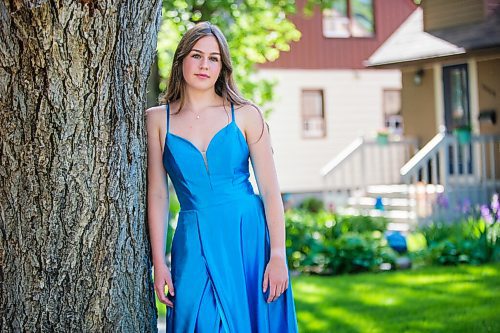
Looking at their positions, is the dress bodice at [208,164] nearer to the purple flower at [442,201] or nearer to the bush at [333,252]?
the bush at [333,252]

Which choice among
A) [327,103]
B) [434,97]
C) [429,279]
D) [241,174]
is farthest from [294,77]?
[241,174]

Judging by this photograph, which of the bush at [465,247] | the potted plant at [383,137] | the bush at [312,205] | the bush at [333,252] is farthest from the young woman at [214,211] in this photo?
the bush at [312,205]

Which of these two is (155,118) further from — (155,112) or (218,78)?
(218,78)

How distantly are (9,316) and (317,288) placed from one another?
548cm

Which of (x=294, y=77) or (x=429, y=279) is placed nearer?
(x=429, y=279)

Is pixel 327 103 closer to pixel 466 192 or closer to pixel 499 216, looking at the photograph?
pixel 466 192

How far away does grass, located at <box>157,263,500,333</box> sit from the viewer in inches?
261

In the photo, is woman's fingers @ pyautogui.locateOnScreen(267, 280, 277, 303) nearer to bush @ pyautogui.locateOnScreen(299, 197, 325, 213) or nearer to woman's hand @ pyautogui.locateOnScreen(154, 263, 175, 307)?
woman's hand @ pyautogui.locateOnScreen(154, 263, 175, 307)

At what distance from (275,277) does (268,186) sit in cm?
41

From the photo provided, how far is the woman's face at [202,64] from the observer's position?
3.75 meters

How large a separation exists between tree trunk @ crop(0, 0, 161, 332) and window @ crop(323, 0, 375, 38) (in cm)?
Result: 1951

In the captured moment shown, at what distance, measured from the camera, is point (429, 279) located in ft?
28.9

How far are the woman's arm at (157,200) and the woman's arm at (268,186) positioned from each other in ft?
1.33

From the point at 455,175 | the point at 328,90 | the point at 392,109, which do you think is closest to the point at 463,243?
the point at 455,175
